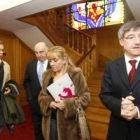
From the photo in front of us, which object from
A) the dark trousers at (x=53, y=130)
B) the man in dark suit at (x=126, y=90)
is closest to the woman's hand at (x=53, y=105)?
the dark trousers at (x=53, y=130)

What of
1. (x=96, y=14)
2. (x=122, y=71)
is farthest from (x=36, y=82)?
(x=96, y=14)

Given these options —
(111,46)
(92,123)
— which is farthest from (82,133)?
(111,46)

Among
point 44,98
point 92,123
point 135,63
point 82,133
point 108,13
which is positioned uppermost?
point 108,13

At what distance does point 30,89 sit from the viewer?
8.72 ft

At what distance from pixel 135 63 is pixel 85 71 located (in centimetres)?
396

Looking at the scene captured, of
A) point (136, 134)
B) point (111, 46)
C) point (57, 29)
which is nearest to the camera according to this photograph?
point (136, 134)

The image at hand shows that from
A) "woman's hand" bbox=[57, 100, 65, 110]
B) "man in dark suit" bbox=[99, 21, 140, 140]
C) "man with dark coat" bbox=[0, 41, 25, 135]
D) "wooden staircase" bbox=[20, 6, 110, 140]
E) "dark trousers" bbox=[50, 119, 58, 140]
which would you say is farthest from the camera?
"wooden staircase" bbox=[20, 6, 110, 140]

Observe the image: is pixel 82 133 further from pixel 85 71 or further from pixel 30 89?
pixel 85 71

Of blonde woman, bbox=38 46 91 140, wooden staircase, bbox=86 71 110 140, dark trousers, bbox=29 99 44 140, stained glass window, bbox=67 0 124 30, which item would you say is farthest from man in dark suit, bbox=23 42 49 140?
Result: stained glass window, bbox=67 0 124 30

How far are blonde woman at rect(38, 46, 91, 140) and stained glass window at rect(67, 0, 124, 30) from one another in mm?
5131

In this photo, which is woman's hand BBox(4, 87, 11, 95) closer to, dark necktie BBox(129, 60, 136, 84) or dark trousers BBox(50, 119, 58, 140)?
dark trousers BBox(50, 119, 58, 140)

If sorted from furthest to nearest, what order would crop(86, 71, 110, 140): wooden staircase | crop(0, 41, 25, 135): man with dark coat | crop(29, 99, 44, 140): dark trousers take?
crop(86, 71, 110, 140): wooden staircase < crop(29, 99, 44, 140): dark trousers < crop(0, 41, 25, 135): man with dark coat

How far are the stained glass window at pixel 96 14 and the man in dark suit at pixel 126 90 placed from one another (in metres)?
5.48

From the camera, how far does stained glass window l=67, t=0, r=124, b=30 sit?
22.1ft
